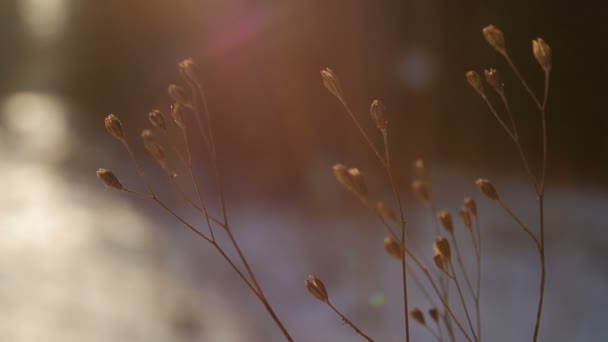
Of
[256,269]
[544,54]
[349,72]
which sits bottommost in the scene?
[544,54]

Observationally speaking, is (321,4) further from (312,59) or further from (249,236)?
(249,236)

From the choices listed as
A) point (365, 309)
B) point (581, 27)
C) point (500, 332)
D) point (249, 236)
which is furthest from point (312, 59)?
point (500, 332)

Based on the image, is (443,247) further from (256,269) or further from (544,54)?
(256,269)

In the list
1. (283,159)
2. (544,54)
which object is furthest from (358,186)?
(283,159)

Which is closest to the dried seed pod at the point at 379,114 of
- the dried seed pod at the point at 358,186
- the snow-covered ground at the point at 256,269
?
the dried seed pod at the point at 358,186

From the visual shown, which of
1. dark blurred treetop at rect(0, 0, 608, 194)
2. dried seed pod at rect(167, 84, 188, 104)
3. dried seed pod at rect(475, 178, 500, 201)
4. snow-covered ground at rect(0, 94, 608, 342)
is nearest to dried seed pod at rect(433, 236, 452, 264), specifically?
dried seed pod at rect(475, 178, 500, 201)

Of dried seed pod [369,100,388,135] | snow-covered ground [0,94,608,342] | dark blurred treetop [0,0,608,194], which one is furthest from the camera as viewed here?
dark blurred treetop [0,0,608,194]

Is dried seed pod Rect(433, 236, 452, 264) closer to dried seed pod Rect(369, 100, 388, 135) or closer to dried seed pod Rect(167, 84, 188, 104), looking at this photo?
dried seed pod Rect(369, 100, 388, 135)

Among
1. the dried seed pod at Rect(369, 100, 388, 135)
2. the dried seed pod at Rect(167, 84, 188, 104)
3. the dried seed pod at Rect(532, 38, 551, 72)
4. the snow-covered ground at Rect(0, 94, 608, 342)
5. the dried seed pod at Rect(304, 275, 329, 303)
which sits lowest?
the dried seed pod at Rect(304, 275, 329, 303)
